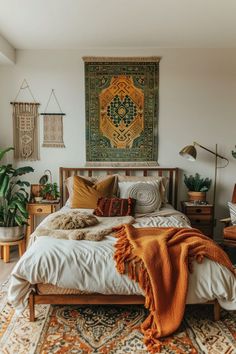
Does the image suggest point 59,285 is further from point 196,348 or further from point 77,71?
point 77,71

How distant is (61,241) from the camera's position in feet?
8.53

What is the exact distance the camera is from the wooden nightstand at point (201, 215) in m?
4.03

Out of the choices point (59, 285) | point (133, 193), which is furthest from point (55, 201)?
point (59, 285)

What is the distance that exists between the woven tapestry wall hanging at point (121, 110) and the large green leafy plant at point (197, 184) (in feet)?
1.83

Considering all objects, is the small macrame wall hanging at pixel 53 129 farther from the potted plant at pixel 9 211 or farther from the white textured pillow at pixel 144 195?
the white textured pillow at pixel 144 195

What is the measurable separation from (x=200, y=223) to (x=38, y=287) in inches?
91.2

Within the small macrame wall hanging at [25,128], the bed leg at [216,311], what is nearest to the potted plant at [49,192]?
the small macrame wall hanging at [25,128]

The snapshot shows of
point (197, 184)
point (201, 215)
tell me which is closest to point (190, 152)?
point (197, 184)

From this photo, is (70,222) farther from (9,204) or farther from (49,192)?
(49,192)

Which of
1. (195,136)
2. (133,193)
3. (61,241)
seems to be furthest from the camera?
(195,136)

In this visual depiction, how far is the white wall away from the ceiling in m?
0.15

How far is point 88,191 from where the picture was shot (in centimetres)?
381

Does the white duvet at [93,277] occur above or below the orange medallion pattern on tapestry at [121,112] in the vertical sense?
below

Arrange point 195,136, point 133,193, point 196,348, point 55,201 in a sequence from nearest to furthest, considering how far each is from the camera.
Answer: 1. point 196,348
2. point 133,193
3. point 55,201
4. point 195,136
